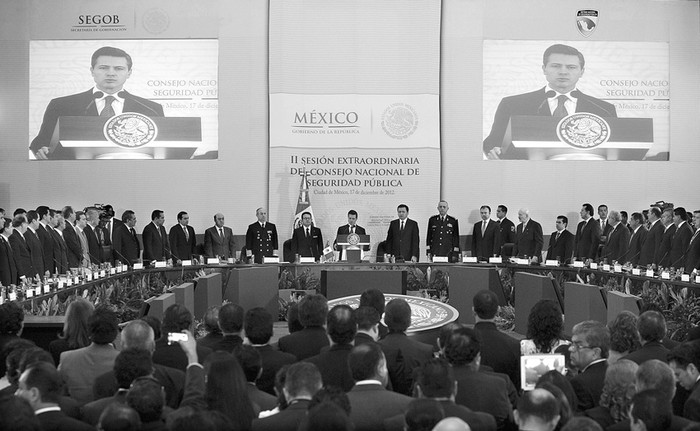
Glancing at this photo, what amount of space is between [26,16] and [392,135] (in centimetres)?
632

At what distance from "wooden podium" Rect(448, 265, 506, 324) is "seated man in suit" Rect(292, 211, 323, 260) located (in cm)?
303

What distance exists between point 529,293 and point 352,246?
346cm

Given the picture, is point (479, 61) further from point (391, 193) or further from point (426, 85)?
point (391, 193)

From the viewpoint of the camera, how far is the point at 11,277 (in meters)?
8.78

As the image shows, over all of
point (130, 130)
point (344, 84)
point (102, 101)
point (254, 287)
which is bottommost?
point (254, 287)

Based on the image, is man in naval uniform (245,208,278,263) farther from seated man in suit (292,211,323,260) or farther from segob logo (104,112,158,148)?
segob logo (104,112,158,148)

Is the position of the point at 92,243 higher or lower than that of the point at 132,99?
lower

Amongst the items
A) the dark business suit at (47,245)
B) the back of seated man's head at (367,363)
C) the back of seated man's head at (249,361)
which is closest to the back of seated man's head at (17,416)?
the back of seated man's head at (249,361)

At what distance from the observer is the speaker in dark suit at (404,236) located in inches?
524

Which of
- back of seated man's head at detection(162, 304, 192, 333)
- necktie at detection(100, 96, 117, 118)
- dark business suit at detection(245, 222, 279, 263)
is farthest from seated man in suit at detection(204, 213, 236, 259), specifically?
back of seated man's head at detection(162, 304, 192, 333)

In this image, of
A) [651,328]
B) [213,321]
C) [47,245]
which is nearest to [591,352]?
[651,328]

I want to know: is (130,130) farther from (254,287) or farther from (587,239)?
(587,239)

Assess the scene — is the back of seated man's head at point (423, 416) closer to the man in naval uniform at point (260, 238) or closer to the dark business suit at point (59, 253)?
the dark business suit at point (59, 253)

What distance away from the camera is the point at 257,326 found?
419cm
